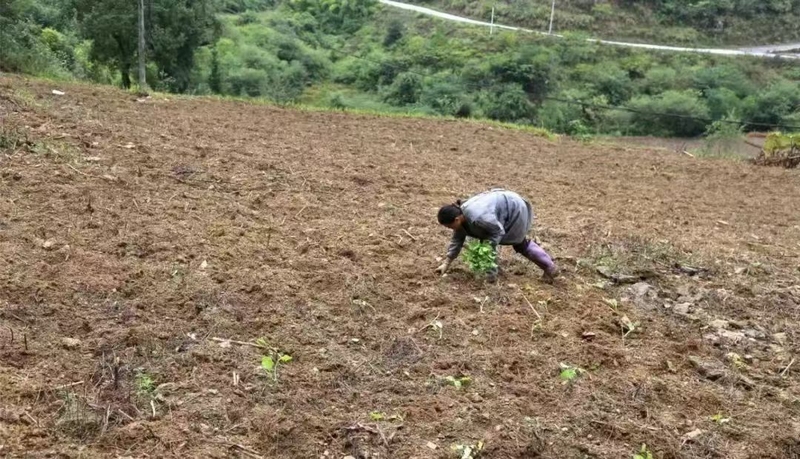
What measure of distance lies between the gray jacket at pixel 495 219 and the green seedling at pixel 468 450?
63.9 inches

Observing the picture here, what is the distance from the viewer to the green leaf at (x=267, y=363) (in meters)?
3.39

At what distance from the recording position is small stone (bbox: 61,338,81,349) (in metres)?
3.38

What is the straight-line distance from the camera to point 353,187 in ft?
22.8

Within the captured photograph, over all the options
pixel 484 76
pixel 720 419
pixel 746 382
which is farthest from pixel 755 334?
pixel 484 76

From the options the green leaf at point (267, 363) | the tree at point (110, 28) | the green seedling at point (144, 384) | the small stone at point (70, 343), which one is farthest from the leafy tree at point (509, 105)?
the green seedling at point (144, 384)

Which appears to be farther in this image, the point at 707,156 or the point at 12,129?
the point at 707,156

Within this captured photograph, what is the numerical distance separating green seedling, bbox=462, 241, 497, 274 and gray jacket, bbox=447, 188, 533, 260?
0.25 ft

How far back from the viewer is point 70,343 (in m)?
3.40

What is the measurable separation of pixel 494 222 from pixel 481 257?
1.16ft

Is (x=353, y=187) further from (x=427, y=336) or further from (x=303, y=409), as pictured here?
(x=303, y=409)

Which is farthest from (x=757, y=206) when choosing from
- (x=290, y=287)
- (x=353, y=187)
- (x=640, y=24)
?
(x=640, y=24)

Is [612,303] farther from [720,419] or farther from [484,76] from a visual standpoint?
[484,76]

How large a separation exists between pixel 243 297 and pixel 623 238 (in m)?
3.45

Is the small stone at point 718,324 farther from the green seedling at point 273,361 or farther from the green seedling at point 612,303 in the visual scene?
the green seedling at point 273,361
